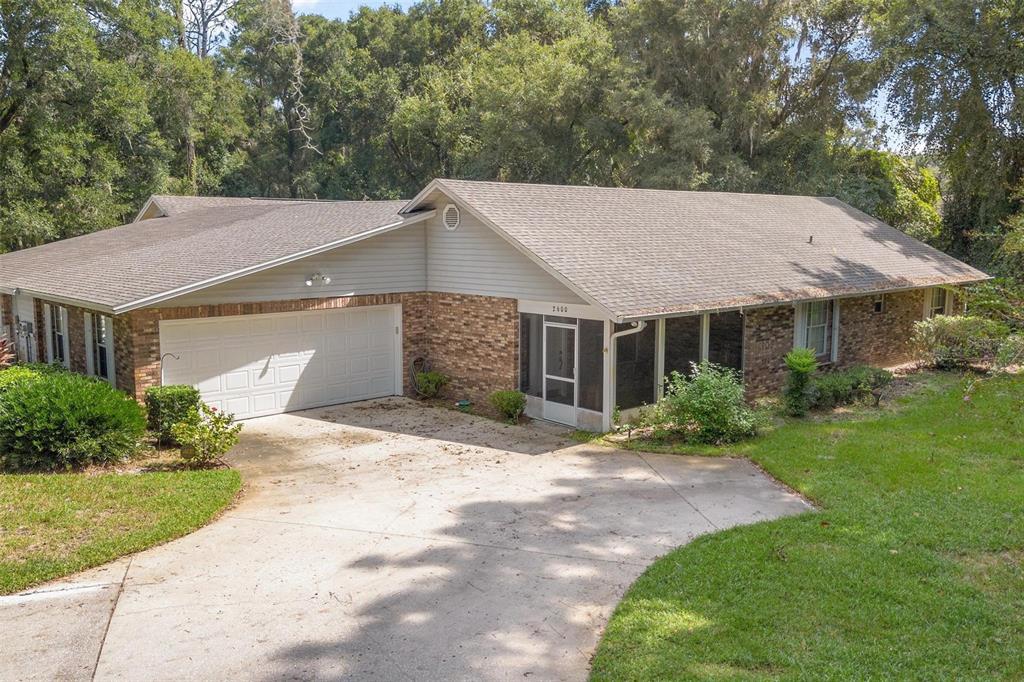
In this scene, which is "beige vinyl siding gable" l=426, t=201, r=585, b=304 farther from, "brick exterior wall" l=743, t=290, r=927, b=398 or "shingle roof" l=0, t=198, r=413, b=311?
"brick exterior wall" l=743, t=290, r=927, b=398

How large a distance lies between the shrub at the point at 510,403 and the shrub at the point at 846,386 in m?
5.61

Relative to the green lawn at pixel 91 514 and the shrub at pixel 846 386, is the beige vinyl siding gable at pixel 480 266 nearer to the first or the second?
the shrub at pixel 846 386

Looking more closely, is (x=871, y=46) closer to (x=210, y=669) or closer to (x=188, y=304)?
(x=188, y=304)

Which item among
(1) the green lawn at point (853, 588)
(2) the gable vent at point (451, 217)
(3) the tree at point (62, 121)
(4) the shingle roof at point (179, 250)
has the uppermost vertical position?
(3) the tree at point (62, 121)

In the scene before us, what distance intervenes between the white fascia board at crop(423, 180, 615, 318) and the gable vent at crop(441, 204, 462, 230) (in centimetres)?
66

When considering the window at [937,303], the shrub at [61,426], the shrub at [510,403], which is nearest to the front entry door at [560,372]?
the shrub at [510,403]

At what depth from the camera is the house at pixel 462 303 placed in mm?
14109

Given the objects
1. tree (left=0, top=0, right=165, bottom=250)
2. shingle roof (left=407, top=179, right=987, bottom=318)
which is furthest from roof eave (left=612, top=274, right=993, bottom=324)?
tree (left=0, top=0, right=165, bottom=250)

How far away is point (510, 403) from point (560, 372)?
110cm

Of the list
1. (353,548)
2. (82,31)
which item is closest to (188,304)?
(353,548)

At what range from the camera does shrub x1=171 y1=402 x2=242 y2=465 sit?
11852 millimetres

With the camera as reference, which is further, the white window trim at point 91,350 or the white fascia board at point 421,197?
the white fascia board at point 421,197

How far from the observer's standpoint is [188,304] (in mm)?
13961

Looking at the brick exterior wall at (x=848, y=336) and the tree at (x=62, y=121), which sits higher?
the tree at (x=62, y=121)
